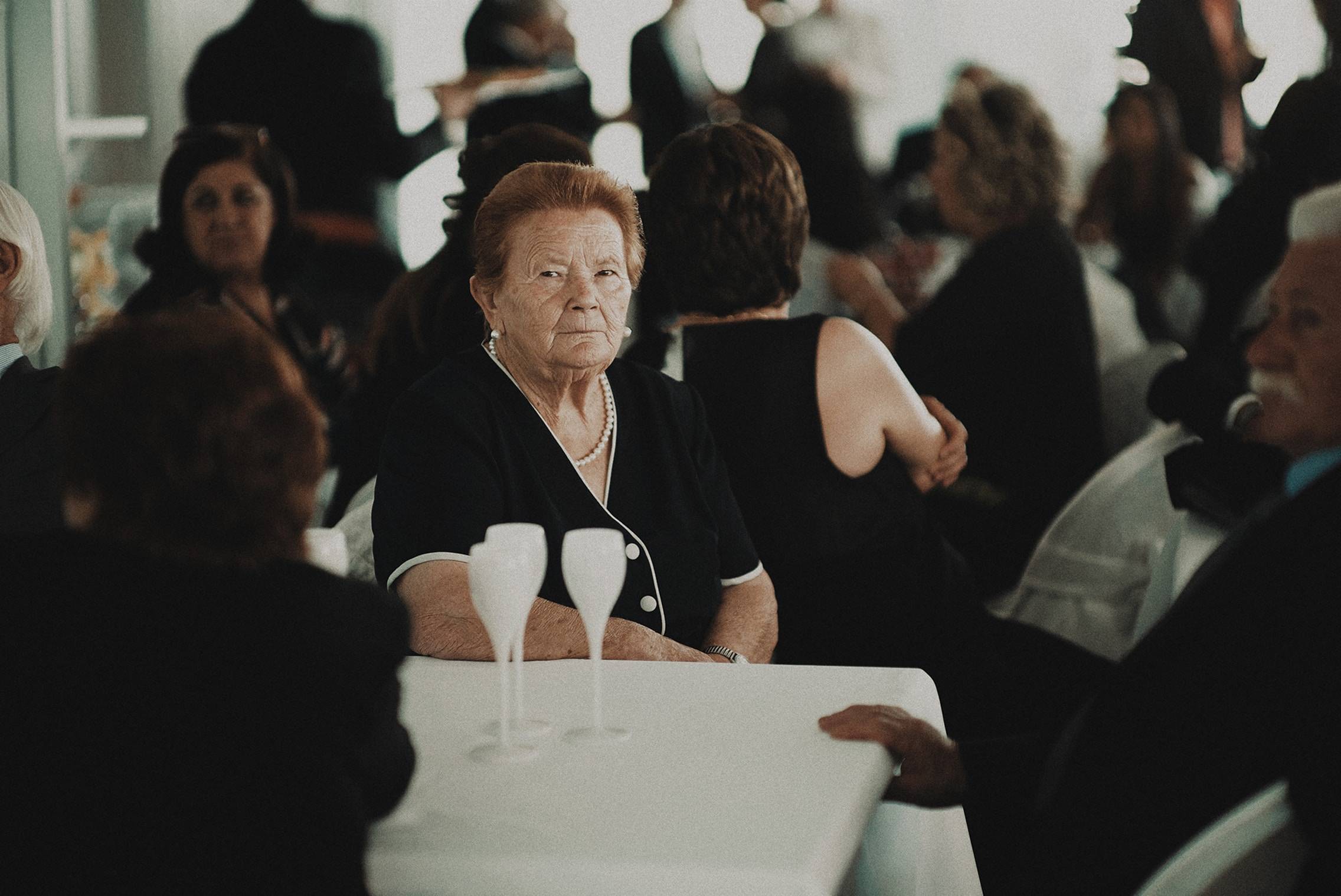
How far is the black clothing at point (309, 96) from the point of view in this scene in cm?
455

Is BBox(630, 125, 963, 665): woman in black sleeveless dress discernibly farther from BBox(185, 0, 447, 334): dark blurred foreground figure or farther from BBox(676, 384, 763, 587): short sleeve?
BBox(185, 0, 447, 334): dark blurred foreground figure

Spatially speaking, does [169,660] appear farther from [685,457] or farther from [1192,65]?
[1192,65]

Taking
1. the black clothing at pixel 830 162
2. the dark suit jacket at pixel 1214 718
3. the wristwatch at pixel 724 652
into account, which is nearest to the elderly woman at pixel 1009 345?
the black clothing at pixel 830 162

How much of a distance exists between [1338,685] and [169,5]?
605 centimetres

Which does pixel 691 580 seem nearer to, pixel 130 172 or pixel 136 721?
pixel 136 721

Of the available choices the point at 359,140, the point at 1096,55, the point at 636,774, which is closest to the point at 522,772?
the point at 636,774

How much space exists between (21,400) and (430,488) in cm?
58

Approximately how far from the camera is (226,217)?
3607 mm

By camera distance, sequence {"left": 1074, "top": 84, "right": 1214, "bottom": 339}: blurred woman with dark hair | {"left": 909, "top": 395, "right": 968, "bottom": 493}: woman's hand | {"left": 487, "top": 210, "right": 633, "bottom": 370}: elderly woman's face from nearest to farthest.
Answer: {"left": 487, "top": 210, "right": 633, "bottom": 370}: elderly woman's face → {"left": 909, "top": 395, "right": 968, "bottom": 493}: woman's hand → {"left": 1074, "top": 84, "right": 1214, "bottom": 339}: blurred woman with dark hair

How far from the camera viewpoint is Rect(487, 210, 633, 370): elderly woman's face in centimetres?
208

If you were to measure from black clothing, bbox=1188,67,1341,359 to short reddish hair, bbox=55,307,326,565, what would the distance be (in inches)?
134

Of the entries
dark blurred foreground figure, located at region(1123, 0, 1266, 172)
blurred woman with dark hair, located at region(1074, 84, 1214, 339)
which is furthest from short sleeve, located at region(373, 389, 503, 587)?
dark blurred foreground figure, located at region(1123, 0, 1266, 172)

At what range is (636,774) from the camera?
144 cm

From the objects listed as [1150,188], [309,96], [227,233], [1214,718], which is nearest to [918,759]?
[1214,718]
